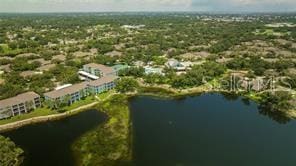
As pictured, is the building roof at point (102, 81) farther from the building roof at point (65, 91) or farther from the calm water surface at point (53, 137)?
the calm water surface at point (53, 137)

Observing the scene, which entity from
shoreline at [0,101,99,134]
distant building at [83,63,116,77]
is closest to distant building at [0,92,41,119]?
shoreline at [0,101,99,134]

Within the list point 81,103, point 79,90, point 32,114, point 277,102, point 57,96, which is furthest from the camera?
point 79,90

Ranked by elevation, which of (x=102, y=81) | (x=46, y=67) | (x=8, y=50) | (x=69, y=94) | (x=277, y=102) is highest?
(x=8, y=50)

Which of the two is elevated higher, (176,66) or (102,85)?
(176,66)

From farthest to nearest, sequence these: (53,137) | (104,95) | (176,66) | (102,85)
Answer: (176,66) → (102,85) → (104,95) → (53,137)

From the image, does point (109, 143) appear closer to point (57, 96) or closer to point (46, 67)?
point (57, 96)

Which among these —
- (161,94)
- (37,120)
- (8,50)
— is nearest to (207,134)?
(161,94)

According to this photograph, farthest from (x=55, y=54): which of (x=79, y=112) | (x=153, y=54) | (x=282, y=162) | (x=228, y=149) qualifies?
(x=282, y=162)
